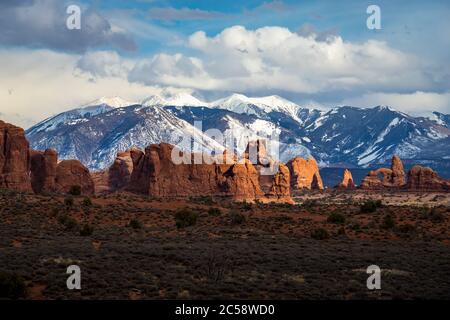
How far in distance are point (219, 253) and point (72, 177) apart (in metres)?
68.8

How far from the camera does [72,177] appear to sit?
339 ft

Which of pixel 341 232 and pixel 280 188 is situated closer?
pixel 341 232

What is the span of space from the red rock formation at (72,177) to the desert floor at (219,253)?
36968 millimetres

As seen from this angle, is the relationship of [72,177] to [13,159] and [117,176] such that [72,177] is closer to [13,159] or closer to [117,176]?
[13,159]

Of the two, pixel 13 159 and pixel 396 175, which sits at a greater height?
pixel 13 159

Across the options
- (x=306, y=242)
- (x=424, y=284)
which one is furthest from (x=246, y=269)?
(x=306, y=242)

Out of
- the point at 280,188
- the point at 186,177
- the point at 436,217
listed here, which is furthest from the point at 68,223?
the point at 280,188

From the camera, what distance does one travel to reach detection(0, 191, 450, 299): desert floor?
98.1ft

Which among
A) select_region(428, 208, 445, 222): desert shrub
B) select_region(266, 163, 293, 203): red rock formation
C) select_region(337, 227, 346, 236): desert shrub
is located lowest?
select_region(337, 227, 346, 236): desert shrub

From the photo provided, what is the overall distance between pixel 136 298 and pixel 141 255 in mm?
8904

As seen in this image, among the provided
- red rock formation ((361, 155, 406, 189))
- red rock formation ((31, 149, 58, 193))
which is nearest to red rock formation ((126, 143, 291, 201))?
red rock formation ((31, 149, 58, 193))

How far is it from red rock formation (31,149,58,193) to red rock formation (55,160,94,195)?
6.33 feet

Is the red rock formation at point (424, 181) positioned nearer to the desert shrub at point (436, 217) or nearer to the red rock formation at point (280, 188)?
the red rock formation at point (280, 188)

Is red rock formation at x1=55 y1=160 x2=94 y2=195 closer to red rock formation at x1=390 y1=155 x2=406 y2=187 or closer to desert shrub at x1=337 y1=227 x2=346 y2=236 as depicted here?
desert shrub at x1=337 y1=227 x2=346 y2=236
